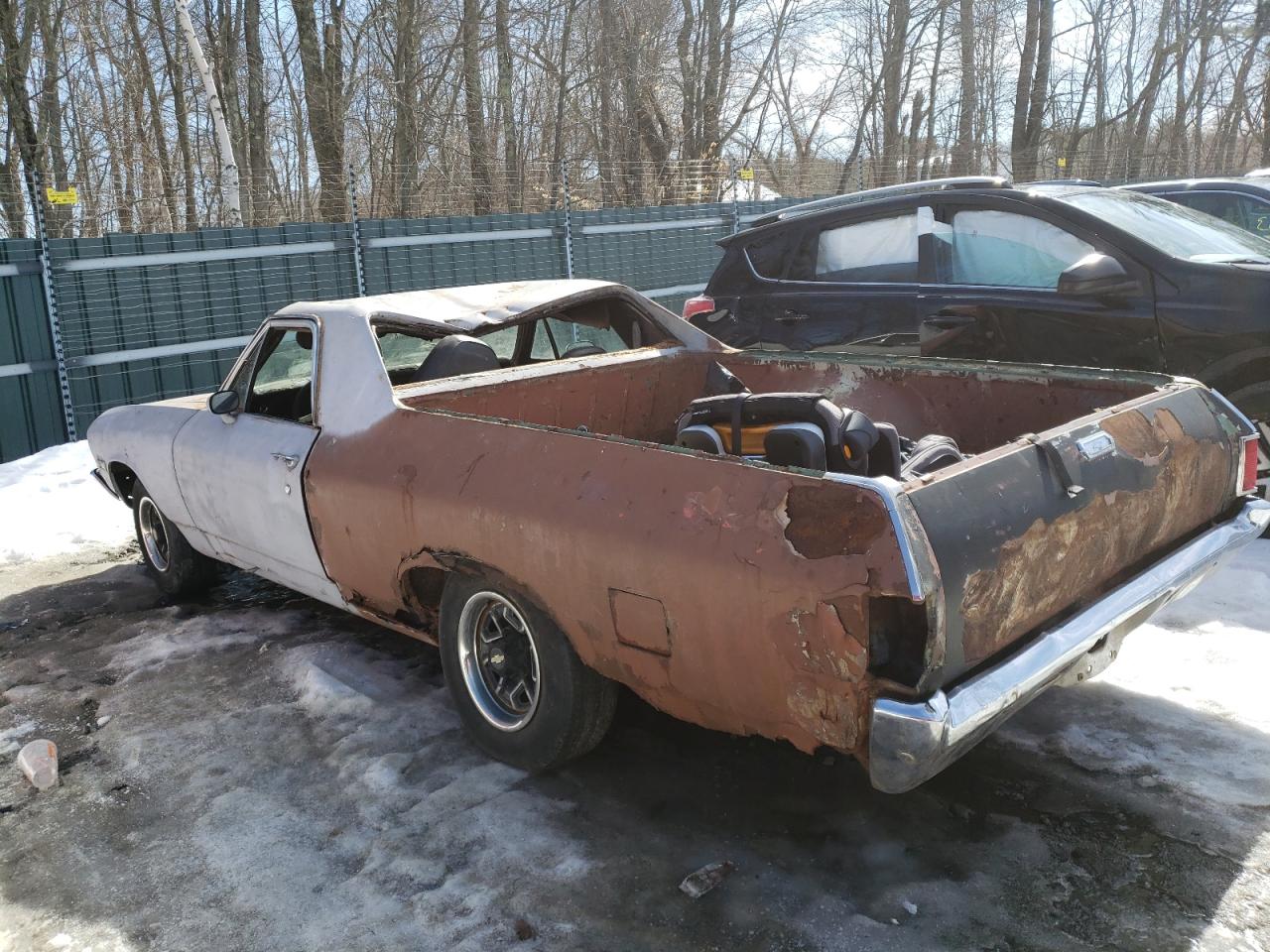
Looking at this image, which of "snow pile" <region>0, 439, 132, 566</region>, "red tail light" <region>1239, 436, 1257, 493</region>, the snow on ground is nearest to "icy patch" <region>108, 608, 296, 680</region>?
the snow on ground

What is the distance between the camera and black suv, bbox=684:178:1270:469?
5.11 meters

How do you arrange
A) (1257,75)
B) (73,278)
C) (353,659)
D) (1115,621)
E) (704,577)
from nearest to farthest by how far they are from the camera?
(704,577) < (1115,621) < (353,659) < (73,278) < (1257,75)

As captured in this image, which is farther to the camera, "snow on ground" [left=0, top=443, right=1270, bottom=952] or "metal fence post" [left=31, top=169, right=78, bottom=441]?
"metal fence post" [left=31, top=169, right=78, bottom=441]

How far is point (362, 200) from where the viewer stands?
2008 cm

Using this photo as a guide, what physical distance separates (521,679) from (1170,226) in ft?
14.5

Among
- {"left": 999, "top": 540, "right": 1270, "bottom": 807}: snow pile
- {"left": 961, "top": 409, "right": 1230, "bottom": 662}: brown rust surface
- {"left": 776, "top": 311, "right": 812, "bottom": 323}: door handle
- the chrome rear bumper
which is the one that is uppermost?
{"left": 776, "top": 311, "right": 812, "bottom": 323}: door handle

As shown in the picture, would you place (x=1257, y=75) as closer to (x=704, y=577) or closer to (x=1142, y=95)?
(x=1142, y=95)

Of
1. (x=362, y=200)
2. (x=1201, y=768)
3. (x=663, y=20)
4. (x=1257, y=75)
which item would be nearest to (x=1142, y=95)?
(x=1257, y=75)

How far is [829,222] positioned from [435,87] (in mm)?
15859

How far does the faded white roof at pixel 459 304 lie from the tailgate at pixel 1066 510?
2462 millimetres

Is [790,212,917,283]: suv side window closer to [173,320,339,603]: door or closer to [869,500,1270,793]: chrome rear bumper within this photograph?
[869,500,1270,793]: chrome rear bumper

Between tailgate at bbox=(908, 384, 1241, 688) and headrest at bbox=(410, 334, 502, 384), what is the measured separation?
240 cm

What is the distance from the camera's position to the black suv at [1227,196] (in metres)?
7.59

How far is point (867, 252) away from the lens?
6.52m
